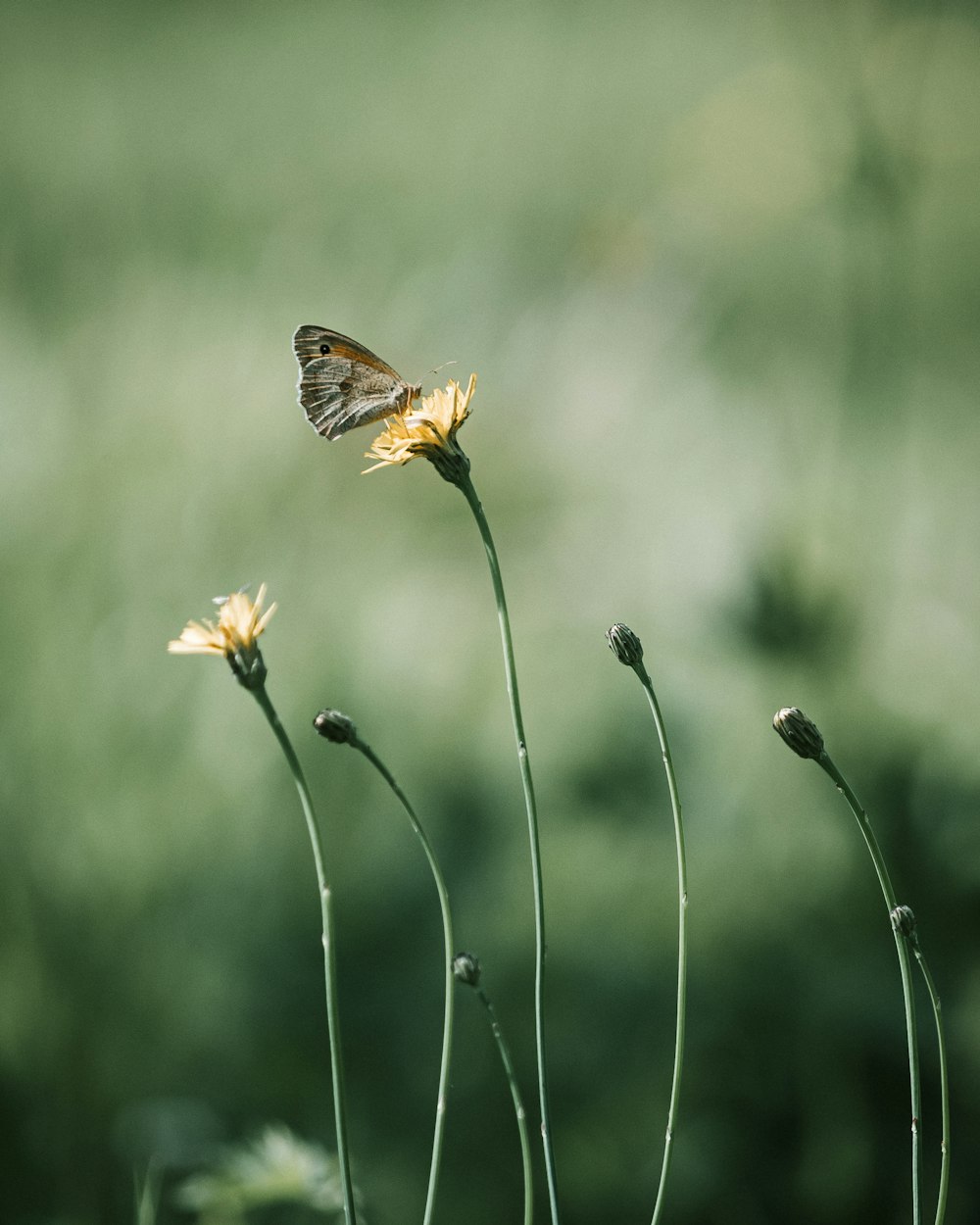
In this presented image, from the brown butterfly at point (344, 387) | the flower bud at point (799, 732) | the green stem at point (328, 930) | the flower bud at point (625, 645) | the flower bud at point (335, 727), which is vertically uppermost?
the brown butterfly at point (344, 387)

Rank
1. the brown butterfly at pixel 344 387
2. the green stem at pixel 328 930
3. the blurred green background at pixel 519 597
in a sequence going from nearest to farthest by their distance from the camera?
the green stem at pixel 328 930 < the brown butterfly at pixel 344 387 < the blurred green background at pixel 519 597

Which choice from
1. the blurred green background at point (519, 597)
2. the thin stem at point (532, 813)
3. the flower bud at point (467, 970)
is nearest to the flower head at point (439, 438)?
the thin stem at point (532, 813)

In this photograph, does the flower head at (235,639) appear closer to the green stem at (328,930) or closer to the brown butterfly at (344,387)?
the green stem at (328,930)

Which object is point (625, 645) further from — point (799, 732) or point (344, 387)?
point (344, 387)

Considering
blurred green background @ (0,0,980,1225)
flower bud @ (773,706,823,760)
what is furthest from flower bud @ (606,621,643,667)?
blurred green background @ (0,0,980,1225)

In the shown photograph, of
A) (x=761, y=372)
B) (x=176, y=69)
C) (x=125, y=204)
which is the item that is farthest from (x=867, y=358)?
(x=176, y=69)
